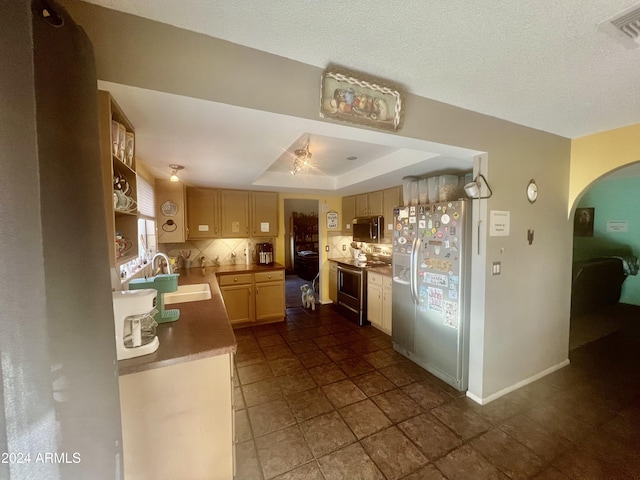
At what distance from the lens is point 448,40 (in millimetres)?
1087

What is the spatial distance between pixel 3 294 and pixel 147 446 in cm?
112

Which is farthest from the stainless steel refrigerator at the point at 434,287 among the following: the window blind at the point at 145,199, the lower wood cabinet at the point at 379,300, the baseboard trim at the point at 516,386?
the window blind at the point at 145,199

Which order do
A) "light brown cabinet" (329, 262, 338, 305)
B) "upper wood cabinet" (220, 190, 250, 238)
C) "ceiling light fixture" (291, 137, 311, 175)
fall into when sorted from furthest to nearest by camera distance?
"light brown cabinet" (329, 262, 338, 305) → "upper wood cabinet" (220, 190, 250, 238) → "ceiling light fixture" (291, 137, 311, 175)

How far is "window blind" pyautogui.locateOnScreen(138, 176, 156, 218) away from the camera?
2.23 meters

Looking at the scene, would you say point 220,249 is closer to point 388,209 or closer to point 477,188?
point 388,209

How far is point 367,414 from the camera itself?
1.93m

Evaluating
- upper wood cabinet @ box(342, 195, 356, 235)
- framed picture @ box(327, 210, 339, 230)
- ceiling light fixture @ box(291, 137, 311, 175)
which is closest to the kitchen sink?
ceiling light fixture @ box(291, 137, 311, 175)

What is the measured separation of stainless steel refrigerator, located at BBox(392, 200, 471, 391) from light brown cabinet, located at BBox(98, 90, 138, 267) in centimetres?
242

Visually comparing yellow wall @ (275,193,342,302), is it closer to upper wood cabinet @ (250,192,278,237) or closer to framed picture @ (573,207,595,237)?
upper wood cabinet @ (250,192,278,237)

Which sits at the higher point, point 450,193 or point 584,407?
point 450,193

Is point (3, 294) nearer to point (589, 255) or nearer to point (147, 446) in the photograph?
point (147, 446)

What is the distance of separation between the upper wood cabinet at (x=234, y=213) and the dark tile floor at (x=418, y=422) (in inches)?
73.8

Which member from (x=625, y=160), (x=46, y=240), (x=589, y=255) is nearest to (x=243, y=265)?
(x=46, y=240)

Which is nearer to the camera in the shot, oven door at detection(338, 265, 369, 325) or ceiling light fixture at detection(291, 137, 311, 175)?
ceiling light fixture at detection(291, 137, 311, 175)
